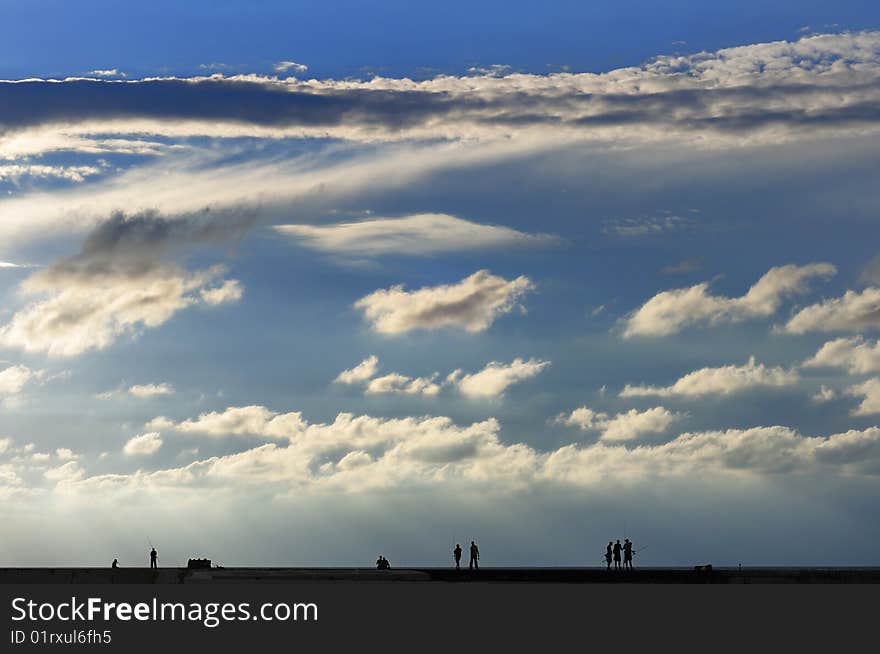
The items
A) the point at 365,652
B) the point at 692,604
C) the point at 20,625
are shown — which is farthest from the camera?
the point at 692,604

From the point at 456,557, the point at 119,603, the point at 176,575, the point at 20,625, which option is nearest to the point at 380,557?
the point at 456,557

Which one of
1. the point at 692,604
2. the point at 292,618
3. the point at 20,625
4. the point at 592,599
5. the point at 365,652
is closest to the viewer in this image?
the point at 365,652

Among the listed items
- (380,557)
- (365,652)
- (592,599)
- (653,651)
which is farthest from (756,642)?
(380,557)

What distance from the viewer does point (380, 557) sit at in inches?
4596

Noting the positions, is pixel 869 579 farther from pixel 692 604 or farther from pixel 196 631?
pixel 196 631

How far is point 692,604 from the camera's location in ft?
340

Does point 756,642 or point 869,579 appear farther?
point 869,579

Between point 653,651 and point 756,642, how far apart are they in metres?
7.30

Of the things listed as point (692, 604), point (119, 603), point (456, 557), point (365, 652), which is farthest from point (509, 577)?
point (365, 652)

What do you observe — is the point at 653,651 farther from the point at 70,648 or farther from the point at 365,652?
the point at 70,648

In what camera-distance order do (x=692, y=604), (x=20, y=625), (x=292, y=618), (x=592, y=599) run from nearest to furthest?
(x=20, y=625)
(x=292, y=618)
(x=692, y=604)
(x=592, y=599)

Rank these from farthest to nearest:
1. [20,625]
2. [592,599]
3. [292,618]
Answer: [592,599], [292,618], [20,625]

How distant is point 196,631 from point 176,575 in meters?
21.4

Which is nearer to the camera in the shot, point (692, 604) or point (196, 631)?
point (196, 631)
